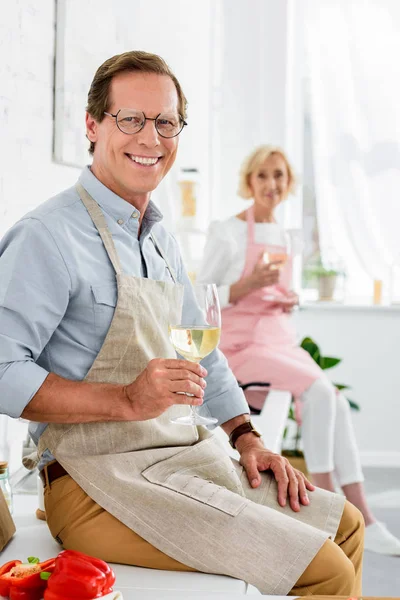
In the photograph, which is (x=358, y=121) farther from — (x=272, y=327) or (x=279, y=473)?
(x=279, y=473)

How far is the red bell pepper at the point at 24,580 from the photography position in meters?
1.23

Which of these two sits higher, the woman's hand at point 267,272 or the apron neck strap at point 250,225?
the apron neck strap at point 250,225

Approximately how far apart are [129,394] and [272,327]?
2381 millimetres

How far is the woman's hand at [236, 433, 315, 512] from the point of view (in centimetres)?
173

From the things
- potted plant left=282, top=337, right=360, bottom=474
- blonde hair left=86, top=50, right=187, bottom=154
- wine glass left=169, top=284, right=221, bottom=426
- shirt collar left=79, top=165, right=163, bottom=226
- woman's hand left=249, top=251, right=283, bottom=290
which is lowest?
potted plant left=282, top=337, right=360, bottom=474

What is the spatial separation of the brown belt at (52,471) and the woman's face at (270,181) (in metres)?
2.67

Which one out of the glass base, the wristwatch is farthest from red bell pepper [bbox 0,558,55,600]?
the wristwatch

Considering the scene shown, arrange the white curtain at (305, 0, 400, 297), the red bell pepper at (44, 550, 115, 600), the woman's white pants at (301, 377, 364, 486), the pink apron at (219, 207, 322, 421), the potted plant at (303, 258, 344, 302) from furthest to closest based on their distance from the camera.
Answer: the potted plant at (303, 258, 344, 302)
the white curtain at (305, 0, 400, 297)
the pink apron at (219, 207, 322, 421)
the woman's white pants at (301, 377, 364, 486)
the red bell pepper at (44, 550, 115, 600)

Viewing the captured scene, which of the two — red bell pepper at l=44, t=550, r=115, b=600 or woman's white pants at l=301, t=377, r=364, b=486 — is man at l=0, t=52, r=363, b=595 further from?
woman's white pants at l=301, t=377, r=364, b=486

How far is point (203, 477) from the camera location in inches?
63.6

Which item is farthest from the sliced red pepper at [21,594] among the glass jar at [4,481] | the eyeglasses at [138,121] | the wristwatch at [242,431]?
the eyeglasses at [138,121]

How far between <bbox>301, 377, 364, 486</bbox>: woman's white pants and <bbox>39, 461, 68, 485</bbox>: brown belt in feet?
6.45

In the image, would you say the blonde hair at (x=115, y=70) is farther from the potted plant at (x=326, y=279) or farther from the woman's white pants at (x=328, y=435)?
the potted plant at (x=326, y=279)

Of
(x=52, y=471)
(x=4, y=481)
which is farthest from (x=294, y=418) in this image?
(x=52, y=471)
